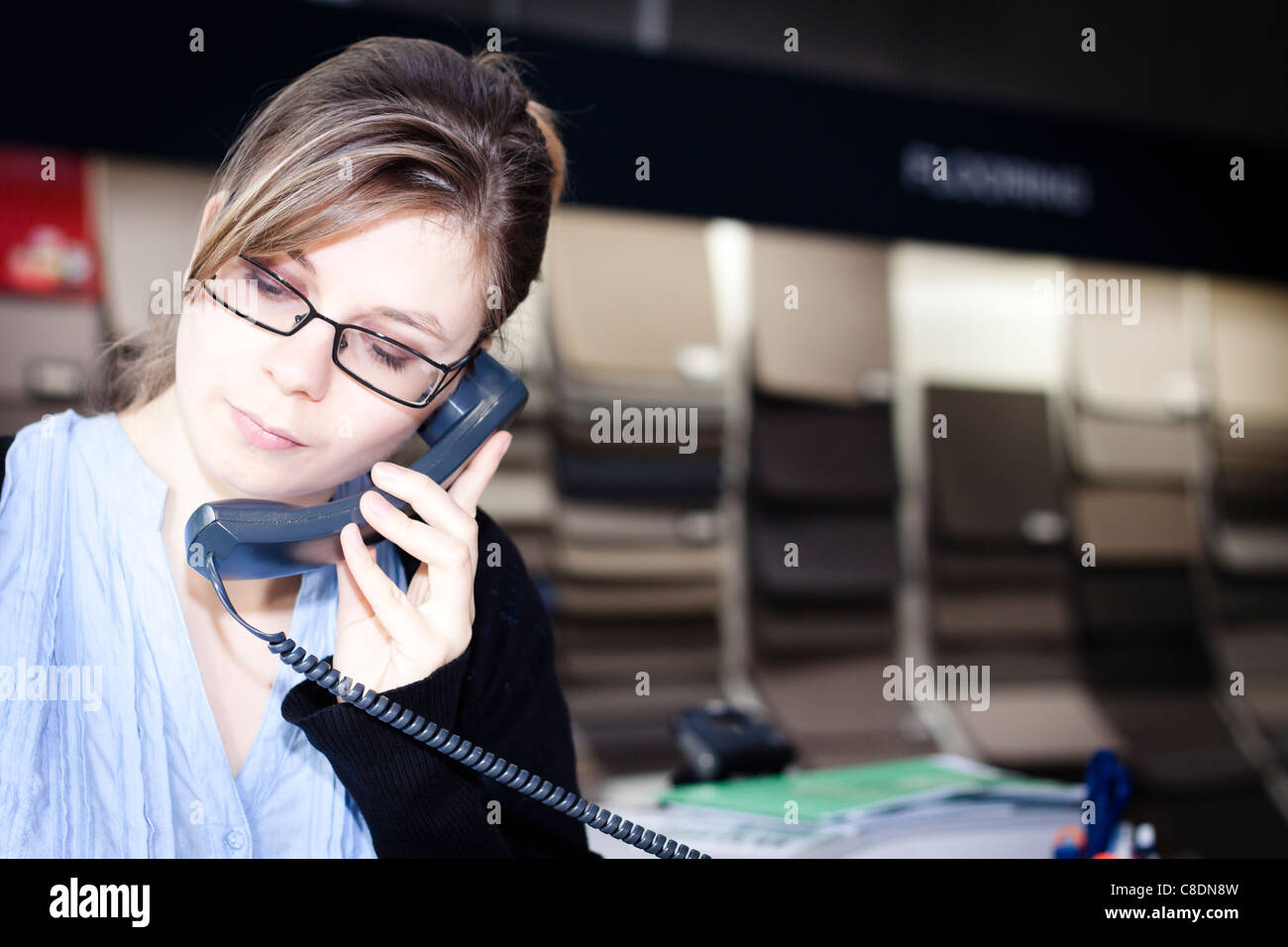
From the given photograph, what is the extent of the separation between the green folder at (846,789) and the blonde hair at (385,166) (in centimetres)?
Answer: 55

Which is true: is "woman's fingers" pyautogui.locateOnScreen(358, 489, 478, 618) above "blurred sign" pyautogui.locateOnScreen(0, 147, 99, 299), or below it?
below

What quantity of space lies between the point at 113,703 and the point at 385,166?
42 cm

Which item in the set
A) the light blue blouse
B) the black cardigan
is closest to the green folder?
the black cardigan

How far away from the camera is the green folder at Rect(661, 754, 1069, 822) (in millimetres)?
1007

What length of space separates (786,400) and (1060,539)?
0.93 m

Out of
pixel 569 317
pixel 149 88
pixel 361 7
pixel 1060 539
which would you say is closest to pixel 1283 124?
pixel 1060 539

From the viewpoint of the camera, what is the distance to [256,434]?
72cm

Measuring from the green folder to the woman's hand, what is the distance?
0.42 m

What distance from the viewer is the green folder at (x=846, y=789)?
1007 millimetres
